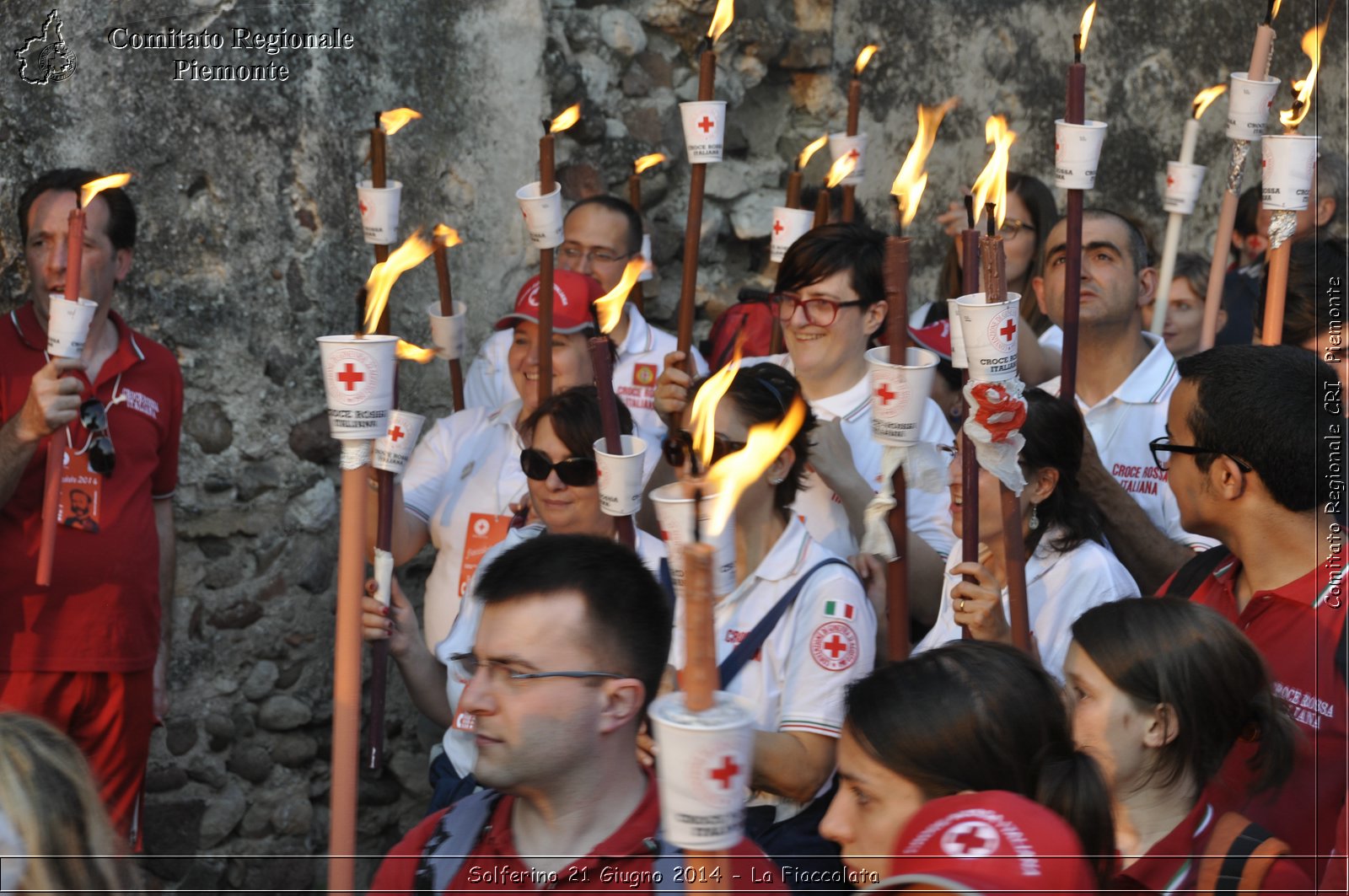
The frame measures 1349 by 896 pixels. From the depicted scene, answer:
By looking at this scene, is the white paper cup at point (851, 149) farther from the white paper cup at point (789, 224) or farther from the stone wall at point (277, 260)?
the stone wall at point (277, 260)

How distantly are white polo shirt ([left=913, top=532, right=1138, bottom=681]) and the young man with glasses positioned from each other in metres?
1.65

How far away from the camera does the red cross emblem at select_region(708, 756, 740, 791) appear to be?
4.99 ft

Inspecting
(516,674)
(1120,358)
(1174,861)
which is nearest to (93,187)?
(516,674)

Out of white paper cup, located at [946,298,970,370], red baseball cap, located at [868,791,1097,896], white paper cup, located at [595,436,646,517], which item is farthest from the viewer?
white paper cup, located at [595,436,646,517]

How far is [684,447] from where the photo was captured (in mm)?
2953

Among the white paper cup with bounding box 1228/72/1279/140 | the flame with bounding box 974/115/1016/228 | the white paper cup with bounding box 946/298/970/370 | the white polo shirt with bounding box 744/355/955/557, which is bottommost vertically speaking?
the white polo shirt with bounding box 744/355/955/557

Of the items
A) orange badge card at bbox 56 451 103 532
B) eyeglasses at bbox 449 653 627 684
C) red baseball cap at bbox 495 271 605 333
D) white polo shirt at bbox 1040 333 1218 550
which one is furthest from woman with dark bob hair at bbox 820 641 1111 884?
orange badge card at bbox 56 451 103 532

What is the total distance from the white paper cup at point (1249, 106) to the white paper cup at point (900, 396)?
4.29 ft

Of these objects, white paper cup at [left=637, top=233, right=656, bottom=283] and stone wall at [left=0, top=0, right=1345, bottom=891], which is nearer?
stone wall at [left=0, top=0, right=1345, bottom=891]

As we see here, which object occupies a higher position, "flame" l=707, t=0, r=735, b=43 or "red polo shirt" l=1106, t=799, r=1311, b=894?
"flame" l=707, t=0, r=735, b=43

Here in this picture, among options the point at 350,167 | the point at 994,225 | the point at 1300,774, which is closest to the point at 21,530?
the point at 350,167

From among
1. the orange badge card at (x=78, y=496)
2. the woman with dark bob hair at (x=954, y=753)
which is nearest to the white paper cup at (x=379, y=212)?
the orange badge card at (x=78, y=496)

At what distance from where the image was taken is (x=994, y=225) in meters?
2.50

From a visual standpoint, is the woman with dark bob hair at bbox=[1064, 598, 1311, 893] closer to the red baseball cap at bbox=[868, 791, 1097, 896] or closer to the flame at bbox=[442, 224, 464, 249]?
the red baseball cap at bbox=[868, 791, 1097, 896]
